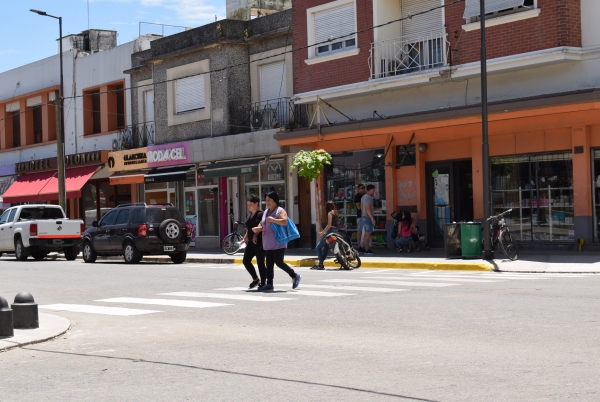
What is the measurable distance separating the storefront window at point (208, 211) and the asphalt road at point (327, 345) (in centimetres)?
1742

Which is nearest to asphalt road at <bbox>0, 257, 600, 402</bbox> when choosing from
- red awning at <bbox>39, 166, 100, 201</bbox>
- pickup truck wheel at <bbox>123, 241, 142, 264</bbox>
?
pickup truck wheel at <bbox>123, 241, 142, 264</bbox>

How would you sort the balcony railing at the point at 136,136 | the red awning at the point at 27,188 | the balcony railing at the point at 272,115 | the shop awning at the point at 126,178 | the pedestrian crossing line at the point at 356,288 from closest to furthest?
1. the pedestrian crossing line at the point at 356,288
2. the balcony railing at the point at 272,115
3. the shop awning at the point at 126,178
4. the balcony railing at the point at 136,136
5. the red awning at the point at 27,188

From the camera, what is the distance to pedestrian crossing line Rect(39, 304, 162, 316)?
13.2m

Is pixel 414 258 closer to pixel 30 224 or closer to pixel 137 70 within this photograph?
pixel 30 224

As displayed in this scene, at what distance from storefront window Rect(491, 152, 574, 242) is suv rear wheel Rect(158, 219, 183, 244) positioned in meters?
8.94

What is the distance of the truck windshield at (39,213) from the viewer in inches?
1208

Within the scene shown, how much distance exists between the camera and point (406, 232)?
82.9 ft

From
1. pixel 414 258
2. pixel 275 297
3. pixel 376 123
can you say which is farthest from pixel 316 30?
pixel 275 297

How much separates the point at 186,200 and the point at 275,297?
21.5 m

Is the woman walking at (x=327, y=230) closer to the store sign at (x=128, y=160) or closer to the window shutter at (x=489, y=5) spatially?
the window shutter at (x=489, y=5)

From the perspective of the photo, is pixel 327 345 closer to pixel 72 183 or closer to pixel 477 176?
pixel 477 176

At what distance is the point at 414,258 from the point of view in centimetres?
2264

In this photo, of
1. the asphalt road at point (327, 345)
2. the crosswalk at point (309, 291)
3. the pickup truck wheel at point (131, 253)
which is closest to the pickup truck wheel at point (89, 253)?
the pickup truck wheel at point (131, 253)

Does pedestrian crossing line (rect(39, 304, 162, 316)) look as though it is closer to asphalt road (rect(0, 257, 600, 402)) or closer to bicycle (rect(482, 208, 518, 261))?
asphalt road (rect(0, 257, 600, 402))
